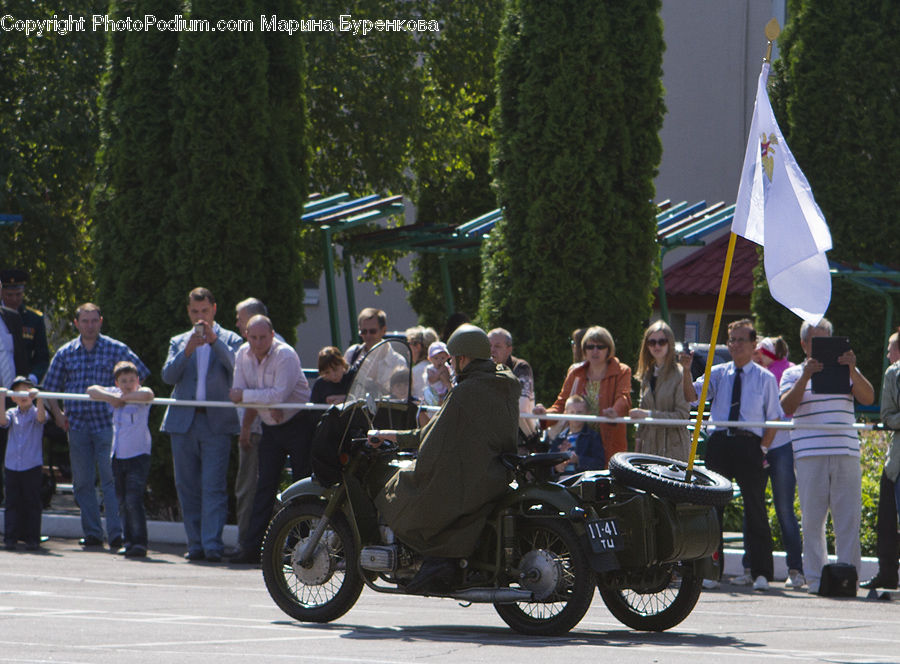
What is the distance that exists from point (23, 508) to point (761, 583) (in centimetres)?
623

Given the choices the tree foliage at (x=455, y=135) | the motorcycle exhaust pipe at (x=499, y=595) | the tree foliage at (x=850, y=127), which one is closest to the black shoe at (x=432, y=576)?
the motorcycle exhaust pipe at (x=499, y=595)

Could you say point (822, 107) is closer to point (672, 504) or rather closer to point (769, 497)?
point (769, 497)

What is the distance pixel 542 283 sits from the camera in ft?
54.3

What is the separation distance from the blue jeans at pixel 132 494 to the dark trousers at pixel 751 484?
4679 mm

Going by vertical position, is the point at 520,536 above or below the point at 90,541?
above

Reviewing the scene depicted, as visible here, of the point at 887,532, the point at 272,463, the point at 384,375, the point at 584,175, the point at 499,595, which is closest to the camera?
the point at 499,595

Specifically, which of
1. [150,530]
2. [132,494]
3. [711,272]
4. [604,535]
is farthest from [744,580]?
[711,272]

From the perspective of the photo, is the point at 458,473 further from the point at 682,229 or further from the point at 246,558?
the point at 682,229

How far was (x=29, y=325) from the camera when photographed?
16625 millimetres

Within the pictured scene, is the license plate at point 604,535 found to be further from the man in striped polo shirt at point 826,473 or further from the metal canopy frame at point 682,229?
the metal canopy frame at point 682,229

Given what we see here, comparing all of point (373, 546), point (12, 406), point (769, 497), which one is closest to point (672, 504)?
point (373, 546)

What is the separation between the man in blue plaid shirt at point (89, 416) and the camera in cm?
1455

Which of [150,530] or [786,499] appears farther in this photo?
[150,530]

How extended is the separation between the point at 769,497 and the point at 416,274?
62.9 feet
